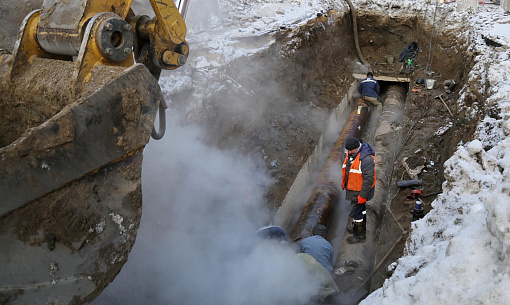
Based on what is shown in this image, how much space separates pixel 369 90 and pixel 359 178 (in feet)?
16.9

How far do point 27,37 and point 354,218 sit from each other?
458cm

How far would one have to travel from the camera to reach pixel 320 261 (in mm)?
5000

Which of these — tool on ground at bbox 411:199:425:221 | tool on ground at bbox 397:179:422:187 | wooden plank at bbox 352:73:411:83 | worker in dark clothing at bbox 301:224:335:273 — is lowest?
wooden plank at bbox 352:73:411:83

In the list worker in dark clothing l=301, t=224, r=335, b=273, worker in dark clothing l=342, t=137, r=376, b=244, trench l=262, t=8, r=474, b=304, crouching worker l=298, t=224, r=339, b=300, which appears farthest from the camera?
worker in dark clothing l=342, t=137, r=376, b=244

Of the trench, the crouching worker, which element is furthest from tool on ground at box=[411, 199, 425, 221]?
the crouching worker

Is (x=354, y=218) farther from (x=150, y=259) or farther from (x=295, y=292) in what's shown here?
(x=150, y=259)

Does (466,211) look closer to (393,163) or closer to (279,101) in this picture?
(393,163)

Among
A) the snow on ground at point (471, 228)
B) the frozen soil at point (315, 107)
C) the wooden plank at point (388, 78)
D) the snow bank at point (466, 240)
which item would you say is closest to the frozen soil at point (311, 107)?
the frozen soil at point (315, 107)

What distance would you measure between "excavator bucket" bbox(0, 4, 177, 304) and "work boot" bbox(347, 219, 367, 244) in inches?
140

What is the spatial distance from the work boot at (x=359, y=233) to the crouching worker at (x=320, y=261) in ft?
2.90

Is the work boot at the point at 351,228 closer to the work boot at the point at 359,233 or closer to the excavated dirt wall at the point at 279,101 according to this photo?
the work boot at the point at 359,233

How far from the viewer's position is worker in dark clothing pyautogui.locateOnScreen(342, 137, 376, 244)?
5684 mm

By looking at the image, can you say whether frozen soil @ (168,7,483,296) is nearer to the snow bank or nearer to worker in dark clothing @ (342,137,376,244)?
worker in dark clothing @ (342,137,376,244)

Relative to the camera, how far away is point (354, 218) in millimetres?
6047
